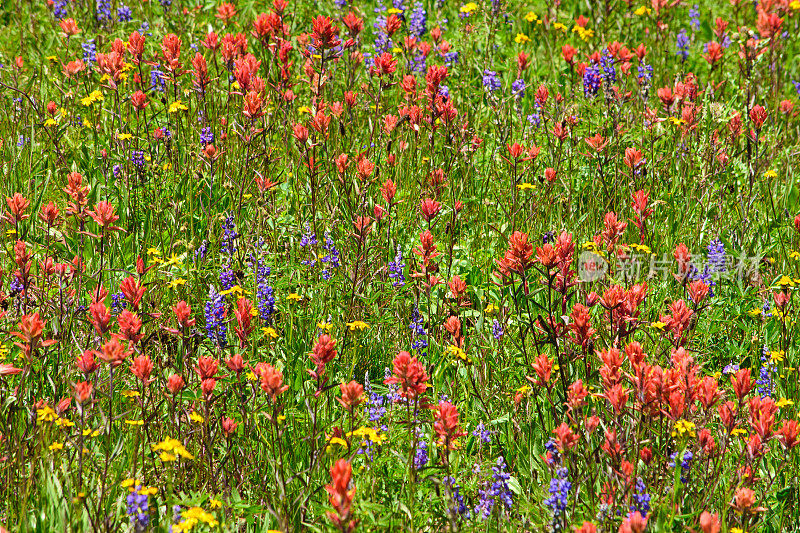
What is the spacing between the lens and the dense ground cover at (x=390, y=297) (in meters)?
2.31

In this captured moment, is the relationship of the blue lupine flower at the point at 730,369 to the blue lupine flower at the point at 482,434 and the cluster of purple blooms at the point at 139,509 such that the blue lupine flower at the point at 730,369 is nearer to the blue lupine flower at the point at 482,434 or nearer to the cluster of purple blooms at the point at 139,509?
the blue lupine flower at the point at 482,434

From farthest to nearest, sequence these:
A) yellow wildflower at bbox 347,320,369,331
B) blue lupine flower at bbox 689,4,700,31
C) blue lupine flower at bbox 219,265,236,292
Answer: blue lupine flower at bbox 689,4,700,31 < blue lupine flower at bbox 219,265,236,292 < yellow wildflower at bbox 347,320,369,331

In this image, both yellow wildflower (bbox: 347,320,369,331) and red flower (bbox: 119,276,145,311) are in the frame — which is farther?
yellow wildflower (bbox: 347,320,369,331)

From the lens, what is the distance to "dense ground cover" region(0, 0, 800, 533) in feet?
7.59

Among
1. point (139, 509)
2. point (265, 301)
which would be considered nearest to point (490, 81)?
point (265, 301)

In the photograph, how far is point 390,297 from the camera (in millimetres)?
3580

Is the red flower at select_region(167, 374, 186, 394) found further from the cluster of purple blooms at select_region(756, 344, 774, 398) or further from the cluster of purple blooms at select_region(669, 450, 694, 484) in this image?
the cluster of purple blooms at select_region(756, 344, 774, 398)

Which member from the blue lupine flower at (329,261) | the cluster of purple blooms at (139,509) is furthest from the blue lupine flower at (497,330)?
the cluster of purple blooms at (139,509)

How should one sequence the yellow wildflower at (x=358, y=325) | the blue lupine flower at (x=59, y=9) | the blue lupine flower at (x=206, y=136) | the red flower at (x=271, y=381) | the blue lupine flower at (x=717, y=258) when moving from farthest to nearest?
1. the blue lupine flower at (x=59, y=9)
2. the blue lupine flower at (x=206, y=136)
3. the blue lupine flower at (x=717, y=258)
4. the yellow wildflower at (x=358, y=325)
5. the red flower at (x=271, y=381)

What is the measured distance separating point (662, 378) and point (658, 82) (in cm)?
452

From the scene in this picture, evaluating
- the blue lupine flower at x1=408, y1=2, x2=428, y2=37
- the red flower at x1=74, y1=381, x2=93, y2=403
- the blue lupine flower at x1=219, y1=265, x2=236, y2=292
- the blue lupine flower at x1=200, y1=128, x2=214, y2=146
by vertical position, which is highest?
the blue lupine flower at x1=408, y1=2, x2=428, y2=37

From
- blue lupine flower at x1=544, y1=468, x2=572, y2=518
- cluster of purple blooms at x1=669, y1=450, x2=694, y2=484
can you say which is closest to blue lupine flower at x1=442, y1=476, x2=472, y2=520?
blue lupine flower at x1=544, y1=468, x2=572, y2=518

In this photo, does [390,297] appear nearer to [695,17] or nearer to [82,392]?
[82,392]

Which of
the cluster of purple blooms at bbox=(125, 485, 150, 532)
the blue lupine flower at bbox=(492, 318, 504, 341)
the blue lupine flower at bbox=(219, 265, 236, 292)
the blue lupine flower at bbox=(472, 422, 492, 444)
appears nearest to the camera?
the cluster of purple blooms at bbox=(125, 485, 150, 532)
